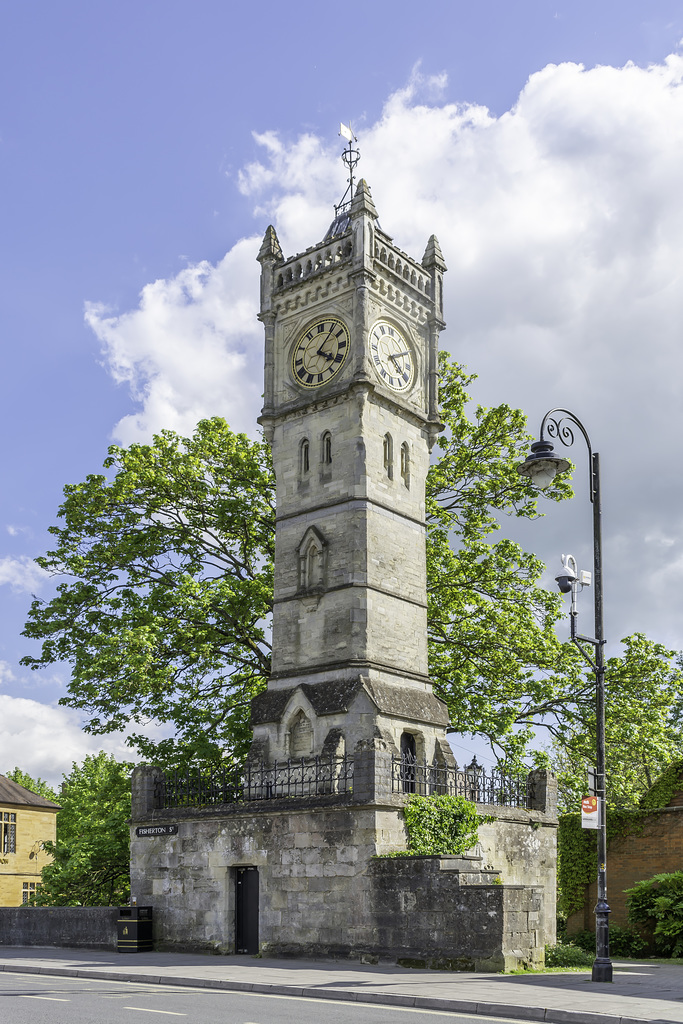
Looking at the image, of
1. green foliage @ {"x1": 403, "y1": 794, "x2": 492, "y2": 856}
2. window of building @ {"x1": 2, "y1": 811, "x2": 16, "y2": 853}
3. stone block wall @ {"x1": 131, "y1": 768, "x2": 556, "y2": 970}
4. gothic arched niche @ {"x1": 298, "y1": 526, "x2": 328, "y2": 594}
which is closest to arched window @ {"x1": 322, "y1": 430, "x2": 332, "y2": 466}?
gothic arched niche @ {"x1": 298, "y1": 526, "x2": 328, "y2": 594}

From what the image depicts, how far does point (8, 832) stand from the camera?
169 ft

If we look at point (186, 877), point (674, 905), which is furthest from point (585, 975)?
point (186, 877)

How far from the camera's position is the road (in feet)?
37.5

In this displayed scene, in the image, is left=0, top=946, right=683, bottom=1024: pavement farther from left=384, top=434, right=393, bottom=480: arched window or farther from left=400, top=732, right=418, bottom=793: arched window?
left=384, top=434, right=393, bottom=480: arched window

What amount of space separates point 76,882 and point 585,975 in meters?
16.1

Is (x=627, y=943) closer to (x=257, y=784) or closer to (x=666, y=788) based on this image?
(x=666, y=788)

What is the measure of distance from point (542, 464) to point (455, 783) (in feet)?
32.6

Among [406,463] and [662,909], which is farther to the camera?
[406,463]

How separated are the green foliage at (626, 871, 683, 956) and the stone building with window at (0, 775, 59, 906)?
112ft

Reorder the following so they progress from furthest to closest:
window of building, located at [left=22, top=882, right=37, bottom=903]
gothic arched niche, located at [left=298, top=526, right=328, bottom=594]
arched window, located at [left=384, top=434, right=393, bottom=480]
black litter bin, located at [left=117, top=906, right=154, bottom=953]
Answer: window of building, located at [left=22, top=882, right=37, bottom=903]
arched window, located at [left=384, top=434, right=393, bottom=480]
gothic arched niche, located at [left=298, top=526, right=328, bottom=594]
black litter bin, located at [left=117, top=906, right=154, bottom=953]

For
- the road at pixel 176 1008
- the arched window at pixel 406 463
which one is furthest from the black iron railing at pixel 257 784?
the arched window at pixel 406 463

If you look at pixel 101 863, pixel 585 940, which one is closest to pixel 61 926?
pixel 101 863

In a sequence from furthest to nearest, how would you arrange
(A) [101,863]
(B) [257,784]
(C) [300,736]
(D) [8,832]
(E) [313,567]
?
(D) [8,832], (A) [101,863], (E) [313,567], (C) [300,736], (B) [257,784]

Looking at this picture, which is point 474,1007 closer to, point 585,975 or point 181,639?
point 585,975
